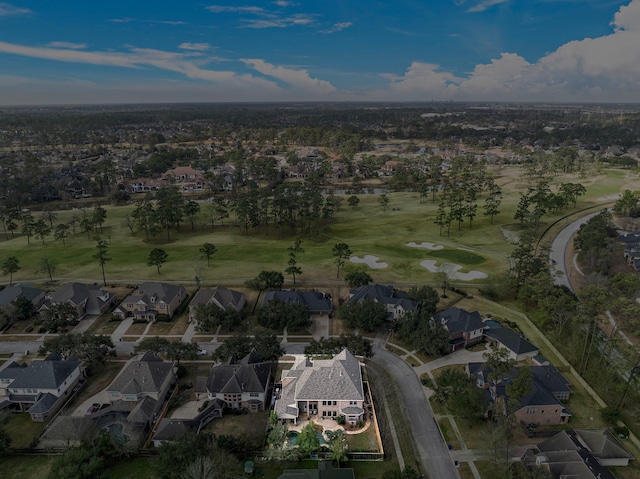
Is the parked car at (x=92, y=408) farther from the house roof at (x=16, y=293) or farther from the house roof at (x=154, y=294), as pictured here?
the house roof at (x=16, y=293)

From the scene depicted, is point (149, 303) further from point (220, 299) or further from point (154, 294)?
point (220, 299)

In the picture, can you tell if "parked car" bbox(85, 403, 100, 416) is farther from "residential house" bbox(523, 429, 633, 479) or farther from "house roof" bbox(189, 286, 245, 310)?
"residential house" bbox(523, 429, 633, 479)

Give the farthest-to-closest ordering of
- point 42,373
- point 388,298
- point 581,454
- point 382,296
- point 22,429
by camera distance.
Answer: point 382,296, point 388,298, point 42,373, point 22,429, point 581,454

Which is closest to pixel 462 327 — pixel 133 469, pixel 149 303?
pixel 133 469

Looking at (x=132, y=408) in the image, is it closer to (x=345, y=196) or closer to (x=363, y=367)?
(x=363, y=367)

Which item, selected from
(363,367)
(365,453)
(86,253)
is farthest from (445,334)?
(86,253)

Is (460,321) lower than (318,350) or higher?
higher
